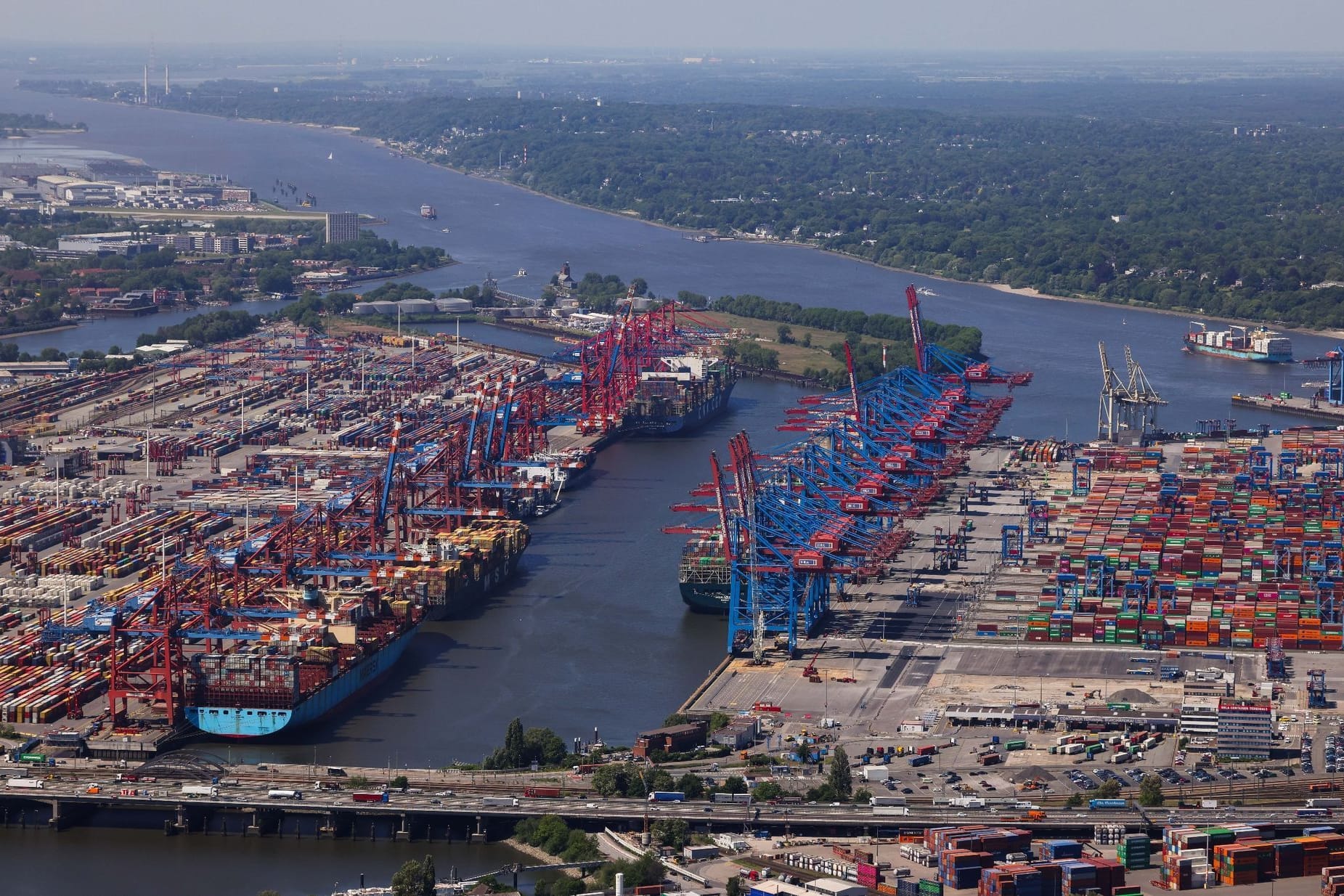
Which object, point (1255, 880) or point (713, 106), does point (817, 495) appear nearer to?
point (1255, 880)

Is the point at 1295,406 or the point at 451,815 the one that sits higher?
the point at 451,815

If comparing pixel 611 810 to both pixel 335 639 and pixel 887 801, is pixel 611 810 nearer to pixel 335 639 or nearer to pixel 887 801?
pixel 887 801

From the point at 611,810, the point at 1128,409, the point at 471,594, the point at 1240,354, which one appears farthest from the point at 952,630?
the point at 1240,354

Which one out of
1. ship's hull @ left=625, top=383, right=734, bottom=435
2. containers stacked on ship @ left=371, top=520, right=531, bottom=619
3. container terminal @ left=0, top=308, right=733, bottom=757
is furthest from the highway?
ship's hull @ left=625, top=383, right=734, bottom=435

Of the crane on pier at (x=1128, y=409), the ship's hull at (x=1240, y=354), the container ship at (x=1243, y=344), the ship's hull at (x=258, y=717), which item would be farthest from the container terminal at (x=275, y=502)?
the container ship at (x=1243, y=344)

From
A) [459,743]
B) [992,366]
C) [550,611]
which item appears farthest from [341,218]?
[459,743]
